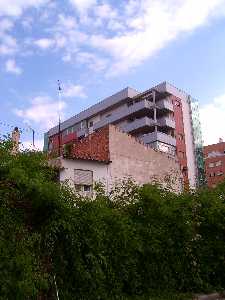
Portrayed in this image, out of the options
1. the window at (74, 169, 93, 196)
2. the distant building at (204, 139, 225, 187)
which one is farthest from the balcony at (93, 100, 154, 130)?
the window at (74, 169, 93, 196)

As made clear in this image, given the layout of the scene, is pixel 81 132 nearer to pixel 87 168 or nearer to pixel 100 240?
pixel 87 168

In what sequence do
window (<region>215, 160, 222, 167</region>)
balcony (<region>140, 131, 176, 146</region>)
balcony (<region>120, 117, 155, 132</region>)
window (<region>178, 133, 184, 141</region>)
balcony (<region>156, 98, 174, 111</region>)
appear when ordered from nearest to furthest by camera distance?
balcony (<region>140, 131, 176, 146</region>)
balcony (<region>120, 117, 155, 132</region>)
balcony (<region>156, 98, 174, 111</region>)
window (<region>178, 133, 184, 141</region>)
window (<region>215, 160, 222, 167</region>)

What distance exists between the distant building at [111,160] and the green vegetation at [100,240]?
46.3ft

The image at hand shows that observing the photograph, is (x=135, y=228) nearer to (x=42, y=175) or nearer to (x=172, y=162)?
(x=42, y=175)

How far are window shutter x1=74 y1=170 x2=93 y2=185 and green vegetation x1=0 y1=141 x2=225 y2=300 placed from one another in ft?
47.9

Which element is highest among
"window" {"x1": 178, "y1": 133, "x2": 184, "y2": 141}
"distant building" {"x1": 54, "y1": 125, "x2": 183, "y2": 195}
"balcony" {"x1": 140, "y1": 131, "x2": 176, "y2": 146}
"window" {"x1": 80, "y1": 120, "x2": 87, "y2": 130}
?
"window" {"x1": 80, "y1": 120, "x2": 87, "y2": 130}

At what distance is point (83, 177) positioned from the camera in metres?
29.9

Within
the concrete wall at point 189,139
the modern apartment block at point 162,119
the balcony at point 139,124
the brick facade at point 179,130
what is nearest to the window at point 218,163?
the modern apartment block at point 162,119

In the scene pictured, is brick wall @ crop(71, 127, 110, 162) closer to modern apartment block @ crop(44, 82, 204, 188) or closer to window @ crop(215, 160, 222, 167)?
modern apartment block @ crop(44, 82, 204, 188)

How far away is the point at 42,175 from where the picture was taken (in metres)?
11.8

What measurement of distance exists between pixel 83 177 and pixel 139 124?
3517 centimetres

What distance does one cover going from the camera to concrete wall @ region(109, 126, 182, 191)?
32.2 metres

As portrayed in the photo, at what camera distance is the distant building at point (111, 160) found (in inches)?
1167

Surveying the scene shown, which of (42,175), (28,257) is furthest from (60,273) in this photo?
(42,175)
